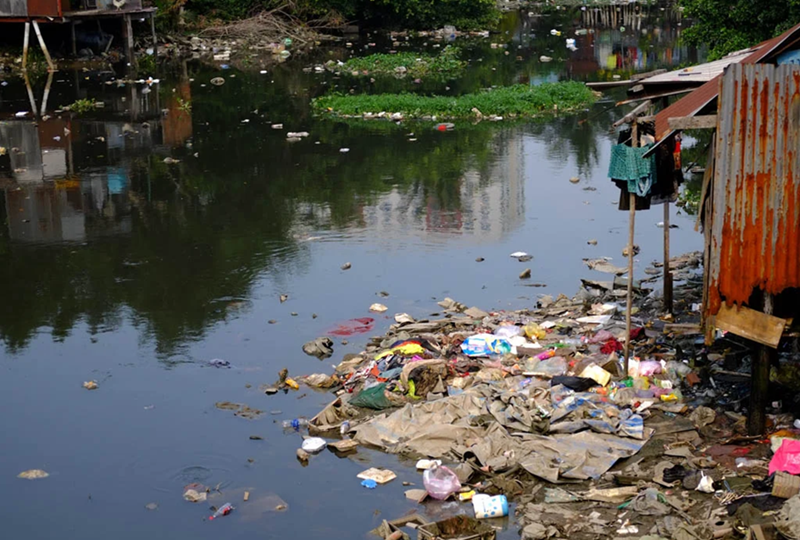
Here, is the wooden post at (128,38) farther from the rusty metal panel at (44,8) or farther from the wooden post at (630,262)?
the wooden post at (630,262)

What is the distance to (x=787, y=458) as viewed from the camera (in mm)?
5555

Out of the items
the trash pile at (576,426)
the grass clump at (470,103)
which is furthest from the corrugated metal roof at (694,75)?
the grass clump at (470,103)

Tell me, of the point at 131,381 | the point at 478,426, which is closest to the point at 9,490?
the point at 131,381

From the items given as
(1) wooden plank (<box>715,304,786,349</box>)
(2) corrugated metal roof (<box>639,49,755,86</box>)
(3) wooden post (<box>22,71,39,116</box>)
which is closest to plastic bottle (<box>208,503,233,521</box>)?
(1) wooden plank (<box>715,304,786,349</box>)

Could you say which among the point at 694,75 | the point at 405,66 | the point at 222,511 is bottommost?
the point at 222,511

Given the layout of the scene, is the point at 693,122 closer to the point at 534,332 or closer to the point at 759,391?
the point at 759,391

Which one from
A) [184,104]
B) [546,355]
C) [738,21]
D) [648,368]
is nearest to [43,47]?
[184,104]

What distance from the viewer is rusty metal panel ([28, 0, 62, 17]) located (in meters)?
24.6

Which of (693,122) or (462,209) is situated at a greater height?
(693,122)

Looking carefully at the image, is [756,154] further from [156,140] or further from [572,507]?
[156,140]

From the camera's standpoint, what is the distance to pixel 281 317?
912 centimetres

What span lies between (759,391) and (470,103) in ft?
42.3

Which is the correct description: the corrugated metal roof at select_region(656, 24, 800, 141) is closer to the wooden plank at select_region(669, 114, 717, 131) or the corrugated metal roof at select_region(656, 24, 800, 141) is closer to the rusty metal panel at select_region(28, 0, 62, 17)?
the wooden plank at select_region(669, 114, 717, 131)

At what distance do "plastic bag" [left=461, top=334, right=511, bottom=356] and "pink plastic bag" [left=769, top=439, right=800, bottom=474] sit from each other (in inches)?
98.6
